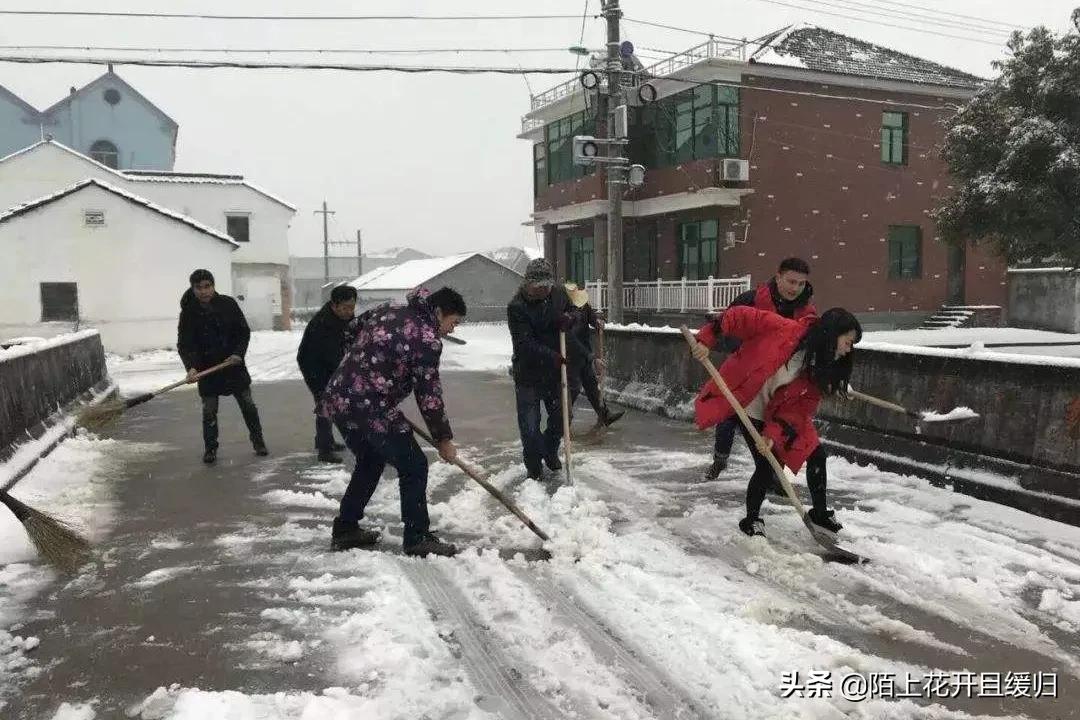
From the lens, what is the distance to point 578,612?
388 centimetres

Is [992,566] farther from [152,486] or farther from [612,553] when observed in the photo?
[152,486]

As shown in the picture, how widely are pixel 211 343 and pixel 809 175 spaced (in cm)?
1875

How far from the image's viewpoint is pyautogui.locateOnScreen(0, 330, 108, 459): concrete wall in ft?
22.4

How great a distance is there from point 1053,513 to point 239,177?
35893 mm

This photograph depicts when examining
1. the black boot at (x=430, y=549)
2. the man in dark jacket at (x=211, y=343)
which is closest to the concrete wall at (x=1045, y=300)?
the man in dark jacket at (x=211, y=343)

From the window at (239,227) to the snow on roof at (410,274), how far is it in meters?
8.50

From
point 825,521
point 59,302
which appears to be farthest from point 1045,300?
point 59,302

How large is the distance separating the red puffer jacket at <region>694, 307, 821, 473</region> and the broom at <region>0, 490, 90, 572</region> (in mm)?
3865

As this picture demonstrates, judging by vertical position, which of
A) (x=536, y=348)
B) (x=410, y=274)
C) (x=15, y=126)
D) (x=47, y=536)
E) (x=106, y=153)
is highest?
(x=15, y=126)

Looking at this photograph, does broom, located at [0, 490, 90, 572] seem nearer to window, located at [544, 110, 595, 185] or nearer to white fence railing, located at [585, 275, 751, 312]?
white fence railing, located at [585, 275, 751, 312]

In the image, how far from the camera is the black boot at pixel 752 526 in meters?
4.97

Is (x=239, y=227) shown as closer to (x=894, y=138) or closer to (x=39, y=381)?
(x=894, y=138)

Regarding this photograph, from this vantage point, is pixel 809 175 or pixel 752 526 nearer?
pixel 752 526

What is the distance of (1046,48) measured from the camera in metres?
14.8
